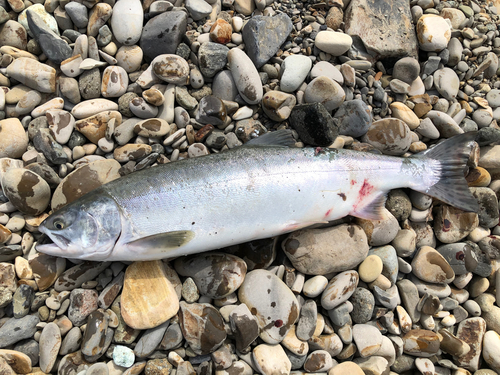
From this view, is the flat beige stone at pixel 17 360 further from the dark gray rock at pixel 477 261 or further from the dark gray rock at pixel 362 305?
the dark gray rock at pixel 477 261

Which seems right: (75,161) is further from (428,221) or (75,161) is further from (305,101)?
(428,221)

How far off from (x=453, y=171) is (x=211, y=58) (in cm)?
354

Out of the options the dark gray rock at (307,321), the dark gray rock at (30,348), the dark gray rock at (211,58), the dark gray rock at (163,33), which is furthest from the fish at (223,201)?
the dark gray rock at (163,33)

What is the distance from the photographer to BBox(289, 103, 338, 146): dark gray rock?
12.5 feet

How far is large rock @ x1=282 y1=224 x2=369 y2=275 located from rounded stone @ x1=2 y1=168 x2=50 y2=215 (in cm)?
295

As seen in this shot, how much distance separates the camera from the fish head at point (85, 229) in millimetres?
2984

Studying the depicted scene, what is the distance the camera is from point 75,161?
3727mm

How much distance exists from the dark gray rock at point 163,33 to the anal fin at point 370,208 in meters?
3.16

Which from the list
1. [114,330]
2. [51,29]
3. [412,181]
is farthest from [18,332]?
[412,181]

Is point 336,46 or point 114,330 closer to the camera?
point 114,330

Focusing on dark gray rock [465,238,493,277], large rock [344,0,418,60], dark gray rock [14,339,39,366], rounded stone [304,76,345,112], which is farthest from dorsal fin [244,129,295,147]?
dark gray rock [14,339,39,366]

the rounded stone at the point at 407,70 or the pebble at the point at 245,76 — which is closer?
the pebble at the point at 245,76

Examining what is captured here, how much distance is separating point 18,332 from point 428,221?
5137 mm

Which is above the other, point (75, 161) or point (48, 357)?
point (75, 161)
